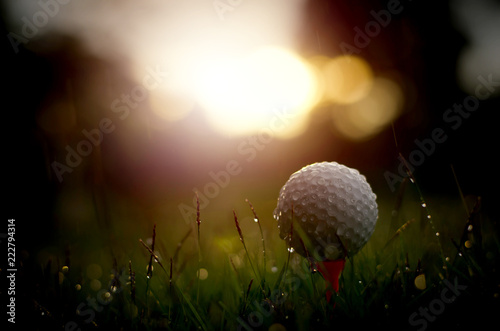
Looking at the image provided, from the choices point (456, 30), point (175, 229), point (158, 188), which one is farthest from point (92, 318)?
point (456, 30)

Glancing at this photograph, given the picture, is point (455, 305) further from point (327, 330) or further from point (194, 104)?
point (194, 104)

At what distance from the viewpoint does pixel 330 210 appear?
1863mm
